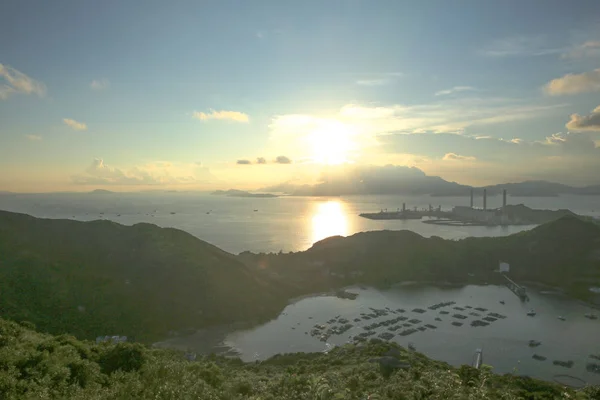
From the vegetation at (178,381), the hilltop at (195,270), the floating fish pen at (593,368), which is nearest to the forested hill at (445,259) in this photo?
the hilltop at (195,270)

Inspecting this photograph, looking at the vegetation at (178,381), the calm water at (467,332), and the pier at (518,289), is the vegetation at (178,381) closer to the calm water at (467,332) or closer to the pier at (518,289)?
the calm water at (467,332)

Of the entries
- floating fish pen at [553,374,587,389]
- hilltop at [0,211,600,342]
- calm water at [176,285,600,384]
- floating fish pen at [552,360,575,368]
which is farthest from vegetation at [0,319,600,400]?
hilltop at [0,211,600,342]

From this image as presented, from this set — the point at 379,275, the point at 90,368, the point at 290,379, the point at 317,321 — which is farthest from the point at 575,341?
the point at 90,368

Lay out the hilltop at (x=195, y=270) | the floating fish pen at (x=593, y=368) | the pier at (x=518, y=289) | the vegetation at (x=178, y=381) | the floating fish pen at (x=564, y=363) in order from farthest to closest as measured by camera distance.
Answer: the pier at (x=518, y=289) → the hilltop at (x=195, y=270) → the floating fish pen at (x=564, y=363) → the floating fish pen at (x=593, y=368) → the vegetation at (x=178, y=381)

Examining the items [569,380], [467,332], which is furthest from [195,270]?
[569,380]

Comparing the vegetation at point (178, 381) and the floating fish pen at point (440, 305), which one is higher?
the vegetation at point (178, 381)

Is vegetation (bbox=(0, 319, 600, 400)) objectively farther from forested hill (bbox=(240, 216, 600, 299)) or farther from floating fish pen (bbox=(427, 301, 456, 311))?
forested hill (bbox=(240, 216, 600, 299))
